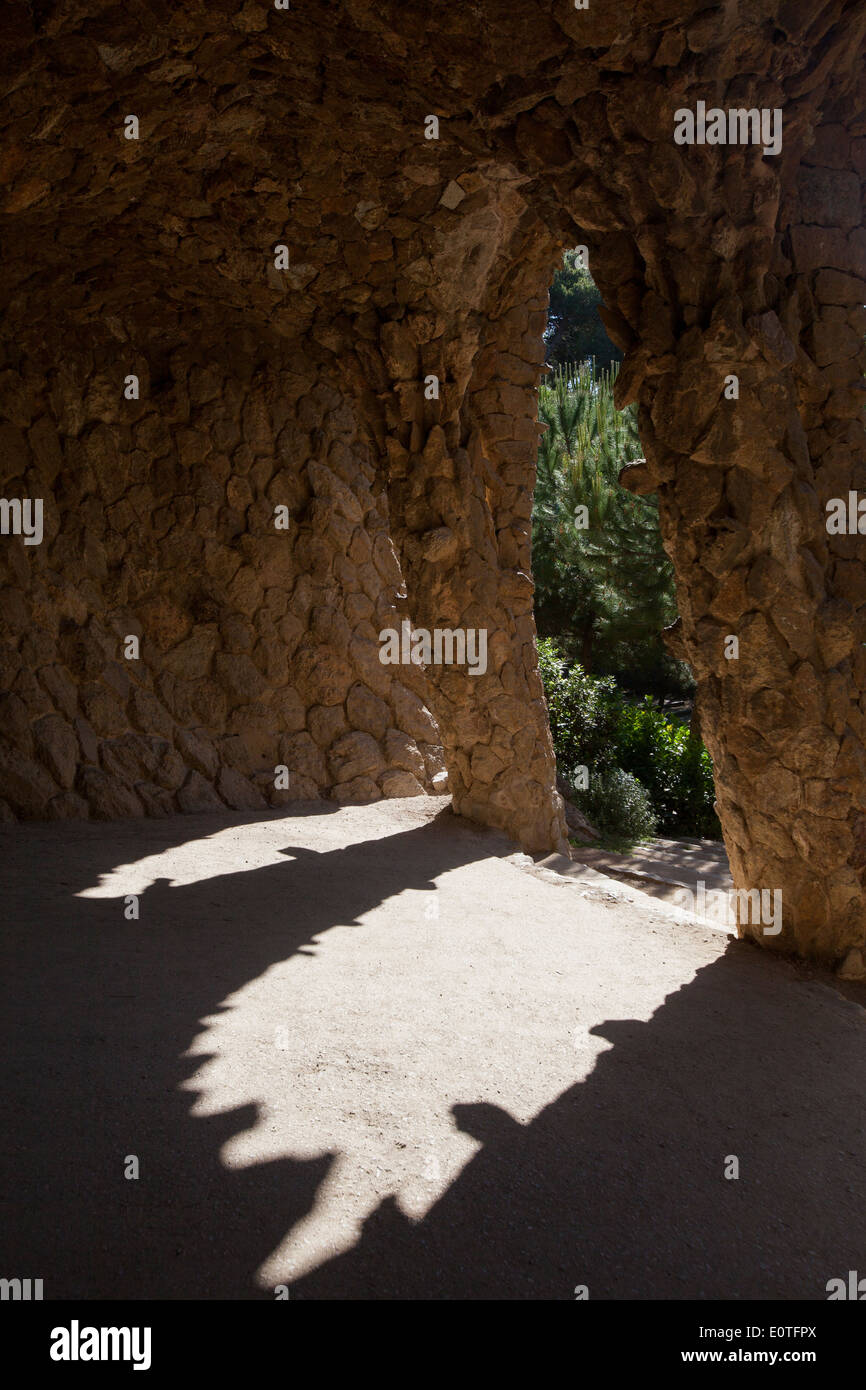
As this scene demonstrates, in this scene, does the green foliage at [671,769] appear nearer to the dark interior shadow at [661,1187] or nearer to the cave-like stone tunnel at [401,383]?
the cave-like stone tunnel at [401,383]

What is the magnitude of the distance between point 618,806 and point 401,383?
438 centimetres

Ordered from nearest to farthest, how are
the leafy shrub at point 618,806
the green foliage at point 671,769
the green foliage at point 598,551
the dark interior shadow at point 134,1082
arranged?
the dark interior shadow at point 134,1082 < the leafy shrub at point 618,806 < the green foliage at point 671,769 < the green foliage at point 598,551

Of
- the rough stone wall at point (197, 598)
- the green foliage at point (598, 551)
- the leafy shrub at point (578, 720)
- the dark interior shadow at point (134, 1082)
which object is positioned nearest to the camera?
the dark interior shadow at point (134, 1082)

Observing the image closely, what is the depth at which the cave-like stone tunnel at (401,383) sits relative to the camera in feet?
10.4

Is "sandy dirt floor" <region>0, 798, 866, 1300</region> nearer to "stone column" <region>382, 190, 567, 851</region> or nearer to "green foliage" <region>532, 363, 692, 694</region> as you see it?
"stone column" <region>382, 190, 567, 851</region>

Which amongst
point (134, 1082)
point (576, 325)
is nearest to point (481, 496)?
point (134, 1082)

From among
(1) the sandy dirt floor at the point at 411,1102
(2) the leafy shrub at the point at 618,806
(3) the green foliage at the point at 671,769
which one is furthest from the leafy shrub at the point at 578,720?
(1) the sandy dirt floor at the point at 411,1102

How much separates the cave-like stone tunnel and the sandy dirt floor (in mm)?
Answer: 900

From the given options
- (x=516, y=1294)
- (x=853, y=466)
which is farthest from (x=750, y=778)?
(x=516, y=1294)

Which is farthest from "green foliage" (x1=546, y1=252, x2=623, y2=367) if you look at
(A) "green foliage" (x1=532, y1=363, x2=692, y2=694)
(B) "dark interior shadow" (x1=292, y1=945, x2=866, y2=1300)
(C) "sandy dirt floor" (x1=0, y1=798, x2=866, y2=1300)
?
(B) "dark interior shadow" (x1=292, y1=945, x2=866, y2=1300)

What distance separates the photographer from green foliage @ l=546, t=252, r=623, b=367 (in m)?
19.4

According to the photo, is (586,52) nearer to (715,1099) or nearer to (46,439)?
(715,1099)

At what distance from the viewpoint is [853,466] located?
11.0 feet

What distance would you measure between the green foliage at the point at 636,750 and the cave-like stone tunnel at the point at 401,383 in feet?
7.34
